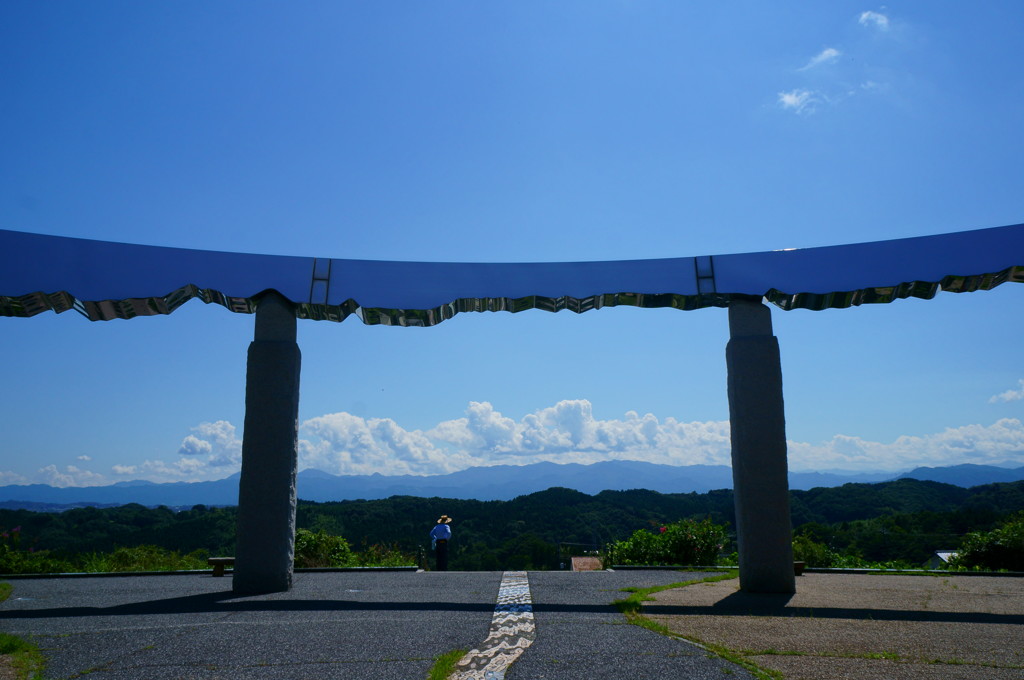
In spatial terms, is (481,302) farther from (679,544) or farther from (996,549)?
(996,549)

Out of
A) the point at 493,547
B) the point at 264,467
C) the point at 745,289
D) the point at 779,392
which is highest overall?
the point at 745,289

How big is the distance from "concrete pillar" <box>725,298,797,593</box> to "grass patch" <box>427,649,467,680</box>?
447cm

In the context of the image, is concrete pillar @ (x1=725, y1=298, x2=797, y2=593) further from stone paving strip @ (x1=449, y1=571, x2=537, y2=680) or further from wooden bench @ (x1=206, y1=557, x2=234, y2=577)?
wooden bench @ (x1=206, y1=557, x2=234, y2=577)

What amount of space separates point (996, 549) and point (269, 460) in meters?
11.6

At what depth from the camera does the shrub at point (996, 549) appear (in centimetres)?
1041

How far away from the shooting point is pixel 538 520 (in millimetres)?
32000

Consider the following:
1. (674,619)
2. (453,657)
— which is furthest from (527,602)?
(453,657)

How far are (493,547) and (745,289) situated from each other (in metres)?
20.1

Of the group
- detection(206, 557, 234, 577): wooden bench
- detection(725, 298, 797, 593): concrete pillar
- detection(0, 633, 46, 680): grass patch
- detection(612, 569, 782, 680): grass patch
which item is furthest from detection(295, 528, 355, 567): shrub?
detection(725, 298, 797, 593): concrete pillar

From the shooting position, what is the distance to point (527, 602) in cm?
645

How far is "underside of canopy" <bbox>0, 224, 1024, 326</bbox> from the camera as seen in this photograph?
7.57 metres

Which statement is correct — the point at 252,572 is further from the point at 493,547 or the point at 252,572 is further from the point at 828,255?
the point at 493,547

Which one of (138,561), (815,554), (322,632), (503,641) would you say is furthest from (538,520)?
(503,641)

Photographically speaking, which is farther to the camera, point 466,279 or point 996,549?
point 996,549
